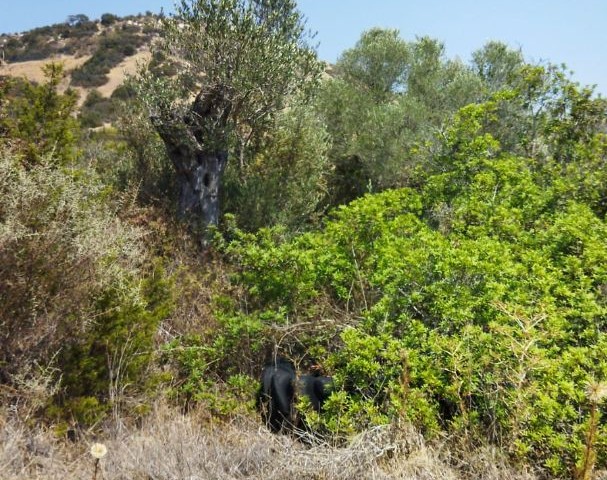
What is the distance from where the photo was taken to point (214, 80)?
8.89m

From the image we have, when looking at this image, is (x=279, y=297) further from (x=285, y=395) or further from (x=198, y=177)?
(x=198, y=177)

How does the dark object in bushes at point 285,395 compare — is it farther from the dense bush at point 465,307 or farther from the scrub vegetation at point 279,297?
the dense bush at point 465,307

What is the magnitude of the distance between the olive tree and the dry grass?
569 centimetres

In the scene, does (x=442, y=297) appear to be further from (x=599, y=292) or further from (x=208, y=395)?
(x=208, y=395)

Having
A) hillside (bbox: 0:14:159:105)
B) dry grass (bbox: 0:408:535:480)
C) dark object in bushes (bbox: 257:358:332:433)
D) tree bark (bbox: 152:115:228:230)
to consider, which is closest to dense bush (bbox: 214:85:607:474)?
dry grass (bbox: 0:408:535:480)

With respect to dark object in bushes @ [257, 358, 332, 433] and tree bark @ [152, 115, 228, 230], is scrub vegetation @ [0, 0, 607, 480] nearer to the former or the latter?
tree bark @ [152, 115, 228, 230]

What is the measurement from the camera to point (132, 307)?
4.80 meters

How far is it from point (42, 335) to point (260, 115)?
244 inches

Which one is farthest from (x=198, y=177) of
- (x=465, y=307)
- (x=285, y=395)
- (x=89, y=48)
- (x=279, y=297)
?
(x=89, y=48)

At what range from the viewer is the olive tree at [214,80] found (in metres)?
8.70

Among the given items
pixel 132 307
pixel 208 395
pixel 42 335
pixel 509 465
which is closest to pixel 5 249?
pixel 42 335

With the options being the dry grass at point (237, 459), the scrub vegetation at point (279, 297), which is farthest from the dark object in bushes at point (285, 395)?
the dry grass at point (237, 459)

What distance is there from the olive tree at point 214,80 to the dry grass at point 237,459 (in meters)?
5.69

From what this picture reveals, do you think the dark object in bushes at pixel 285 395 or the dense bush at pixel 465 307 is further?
the dark object in bushes at pixel 285 395
